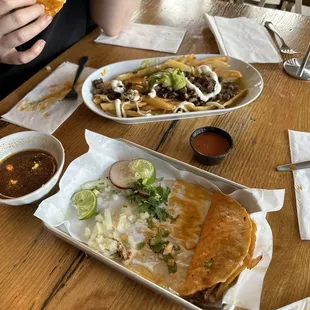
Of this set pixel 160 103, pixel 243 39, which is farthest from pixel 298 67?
pixel 160 103

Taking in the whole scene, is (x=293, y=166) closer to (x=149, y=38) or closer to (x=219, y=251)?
(x=219, y=251)

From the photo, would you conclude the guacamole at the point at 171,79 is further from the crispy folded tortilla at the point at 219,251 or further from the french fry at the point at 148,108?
A: the crispy folded tortilla at the point at 219,251

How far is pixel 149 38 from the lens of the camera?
2160 millimetres

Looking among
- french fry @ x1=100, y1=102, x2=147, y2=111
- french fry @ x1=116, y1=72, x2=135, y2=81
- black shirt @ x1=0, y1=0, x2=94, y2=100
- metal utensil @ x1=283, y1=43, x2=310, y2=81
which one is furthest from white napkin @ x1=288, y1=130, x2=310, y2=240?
black shirt @ x1=0, y1=0, x2=94, y2=100

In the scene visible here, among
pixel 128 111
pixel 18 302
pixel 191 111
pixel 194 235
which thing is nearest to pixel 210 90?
pixel 191 111

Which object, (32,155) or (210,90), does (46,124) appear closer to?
(32,155)

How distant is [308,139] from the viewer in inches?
57.9

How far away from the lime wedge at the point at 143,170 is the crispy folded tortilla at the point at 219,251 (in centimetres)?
24

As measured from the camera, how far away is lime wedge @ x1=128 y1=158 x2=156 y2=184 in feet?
4.02

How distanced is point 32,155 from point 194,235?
662 millimetres

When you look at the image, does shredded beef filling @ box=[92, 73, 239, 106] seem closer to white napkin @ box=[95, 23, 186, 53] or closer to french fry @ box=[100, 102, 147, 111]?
french fry @ box=[100, 102, 147, 111]

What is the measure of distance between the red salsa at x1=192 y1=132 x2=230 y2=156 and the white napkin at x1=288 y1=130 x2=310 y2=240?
283 millimetres

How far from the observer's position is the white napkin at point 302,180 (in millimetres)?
1149

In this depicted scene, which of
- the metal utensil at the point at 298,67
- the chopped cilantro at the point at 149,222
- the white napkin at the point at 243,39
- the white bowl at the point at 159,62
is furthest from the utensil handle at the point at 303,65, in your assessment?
the chopped cilantro at the point at 149,222
